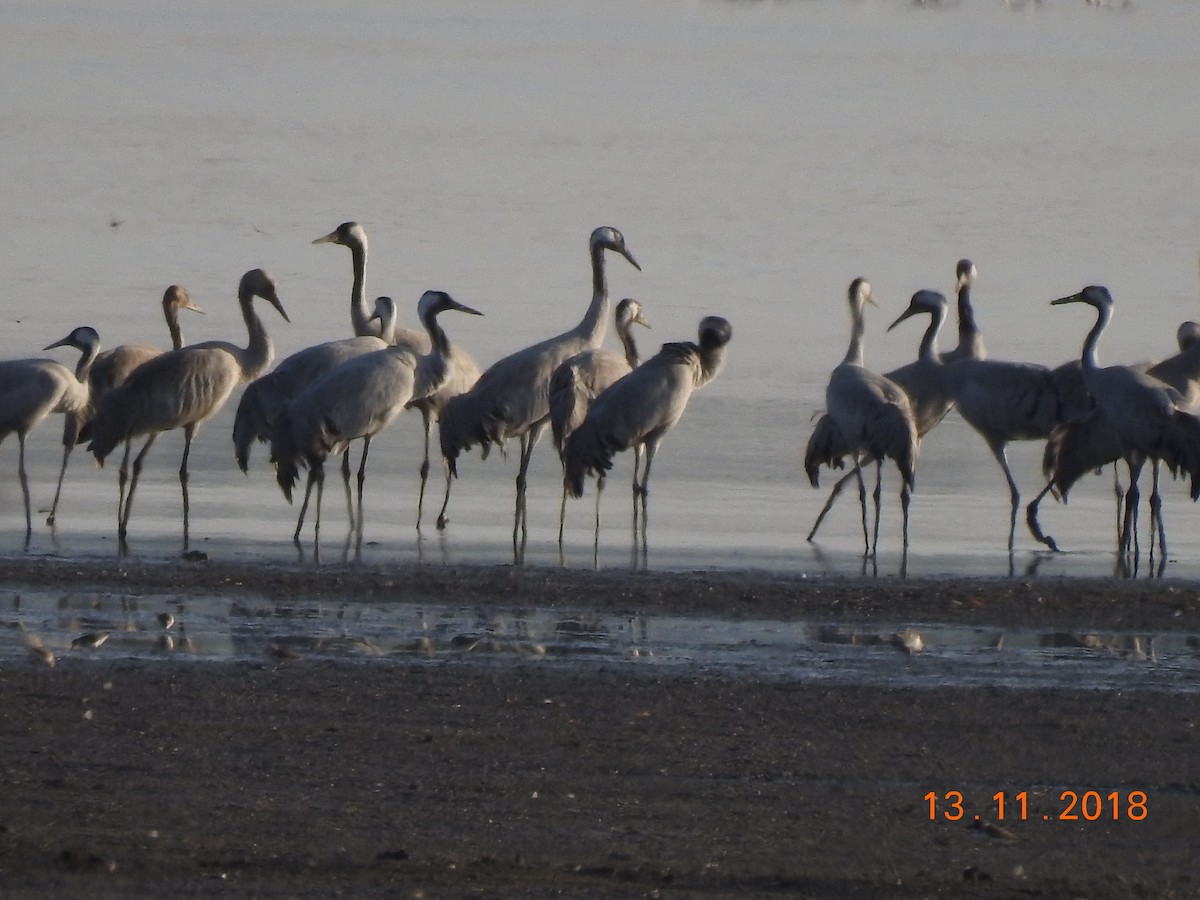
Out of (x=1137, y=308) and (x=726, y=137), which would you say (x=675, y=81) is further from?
(x=1137, y=308)

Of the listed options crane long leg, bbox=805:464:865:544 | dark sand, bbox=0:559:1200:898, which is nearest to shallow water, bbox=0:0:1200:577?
crane long leg, bbox=805:464:865:544

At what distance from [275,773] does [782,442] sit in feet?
37.4

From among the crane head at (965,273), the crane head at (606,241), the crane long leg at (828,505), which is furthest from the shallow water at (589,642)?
the crane head at (965,273)

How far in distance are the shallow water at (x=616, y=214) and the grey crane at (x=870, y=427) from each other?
52cm

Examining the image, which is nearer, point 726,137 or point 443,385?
point 443,385

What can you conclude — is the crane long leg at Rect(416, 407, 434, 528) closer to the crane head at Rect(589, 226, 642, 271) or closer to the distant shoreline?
the crane head at Rect(589, 226, 642, 271)

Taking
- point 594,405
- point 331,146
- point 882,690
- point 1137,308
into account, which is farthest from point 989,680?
point 331,146

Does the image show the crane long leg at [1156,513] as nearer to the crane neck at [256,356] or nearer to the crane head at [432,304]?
the crane head at [432,304]

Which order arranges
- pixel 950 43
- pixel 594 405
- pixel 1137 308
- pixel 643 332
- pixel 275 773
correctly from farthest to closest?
1. pixel 950 43
2. pixel 1137 308
3. pixel 643 332
4. pixel 594 405
5. pixel 275 773

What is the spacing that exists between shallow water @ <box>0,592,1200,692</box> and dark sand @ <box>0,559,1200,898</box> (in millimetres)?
304

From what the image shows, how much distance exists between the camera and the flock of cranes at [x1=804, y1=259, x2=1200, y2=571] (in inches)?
555

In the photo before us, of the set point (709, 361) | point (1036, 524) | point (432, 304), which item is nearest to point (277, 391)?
point (432, 304)

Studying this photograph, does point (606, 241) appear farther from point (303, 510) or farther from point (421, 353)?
point (303, 510)

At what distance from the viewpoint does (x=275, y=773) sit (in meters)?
7.49
